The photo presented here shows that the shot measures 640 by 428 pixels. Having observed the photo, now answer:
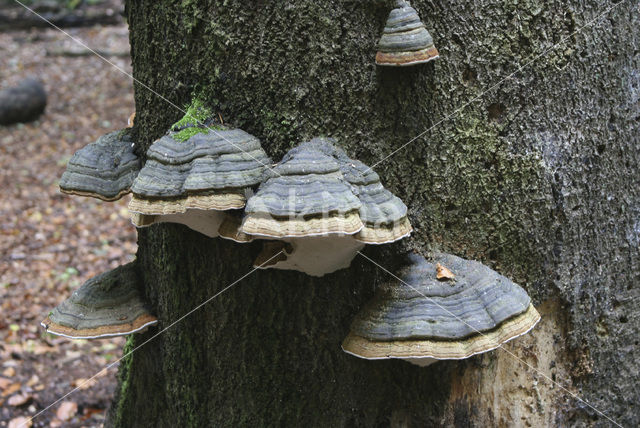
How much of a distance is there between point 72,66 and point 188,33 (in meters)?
18.9

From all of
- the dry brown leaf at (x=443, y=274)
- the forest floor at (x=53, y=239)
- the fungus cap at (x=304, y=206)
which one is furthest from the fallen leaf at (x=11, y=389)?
the dry brown leaf at (x=443, y=274)

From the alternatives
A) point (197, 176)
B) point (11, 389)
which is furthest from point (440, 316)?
point (11, 389)

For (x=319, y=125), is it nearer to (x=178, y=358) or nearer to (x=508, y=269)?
(x=508, y=269)

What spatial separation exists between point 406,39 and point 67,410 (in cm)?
496

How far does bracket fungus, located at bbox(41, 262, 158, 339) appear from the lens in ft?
8.92

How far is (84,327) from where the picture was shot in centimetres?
274

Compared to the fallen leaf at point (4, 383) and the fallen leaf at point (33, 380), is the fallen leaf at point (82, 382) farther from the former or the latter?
the fallen leaf at point (4, 383)

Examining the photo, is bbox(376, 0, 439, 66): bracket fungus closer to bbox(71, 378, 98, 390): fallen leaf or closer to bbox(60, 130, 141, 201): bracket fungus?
bbox(60, 130, 141, 201): bracket fungus

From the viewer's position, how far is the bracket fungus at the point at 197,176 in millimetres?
2031

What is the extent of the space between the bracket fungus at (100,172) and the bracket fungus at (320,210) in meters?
0.86

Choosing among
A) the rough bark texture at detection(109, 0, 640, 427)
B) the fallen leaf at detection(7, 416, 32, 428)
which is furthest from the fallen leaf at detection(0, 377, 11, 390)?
the rough bark texture at detection(109, 0, 640, 427)

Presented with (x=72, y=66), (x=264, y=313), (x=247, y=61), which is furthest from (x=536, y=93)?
(x=72, y=66)

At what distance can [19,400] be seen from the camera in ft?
18.0

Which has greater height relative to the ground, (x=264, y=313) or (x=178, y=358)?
(x=264, y=313)
